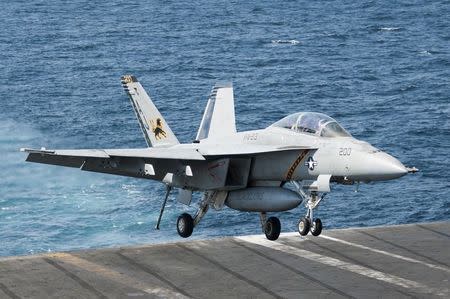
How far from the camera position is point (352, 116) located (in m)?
113

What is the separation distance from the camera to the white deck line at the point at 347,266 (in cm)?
4010

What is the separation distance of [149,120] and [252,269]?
7889mm

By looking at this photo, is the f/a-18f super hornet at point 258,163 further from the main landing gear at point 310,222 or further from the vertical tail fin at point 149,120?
the vertical tail fin at point 149,120

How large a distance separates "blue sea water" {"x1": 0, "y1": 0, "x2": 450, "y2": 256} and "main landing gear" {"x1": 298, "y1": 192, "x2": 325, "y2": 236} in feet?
138

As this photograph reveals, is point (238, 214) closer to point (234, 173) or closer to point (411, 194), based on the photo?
point (411, 194)

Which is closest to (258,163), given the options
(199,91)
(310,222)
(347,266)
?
(310,222)

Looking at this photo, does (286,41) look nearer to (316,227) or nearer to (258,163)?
(258,163)

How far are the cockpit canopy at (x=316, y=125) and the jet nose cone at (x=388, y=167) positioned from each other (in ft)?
7.95

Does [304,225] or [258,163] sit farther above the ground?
[258,163]

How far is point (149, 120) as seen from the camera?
46688 millimetres

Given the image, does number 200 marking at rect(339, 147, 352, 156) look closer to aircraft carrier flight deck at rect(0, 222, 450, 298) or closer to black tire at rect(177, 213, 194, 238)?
aircraft carrier flight deck at rect(0, 222, 450, 298)

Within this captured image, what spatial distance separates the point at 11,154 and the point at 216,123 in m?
55.5

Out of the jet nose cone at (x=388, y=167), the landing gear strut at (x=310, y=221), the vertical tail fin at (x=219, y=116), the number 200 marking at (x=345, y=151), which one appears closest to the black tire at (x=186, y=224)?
the vertical tail fin at (x=219, y=116)

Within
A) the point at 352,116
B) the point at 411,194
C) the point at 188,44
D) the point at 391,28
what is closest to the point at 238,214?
the point at 411,194
